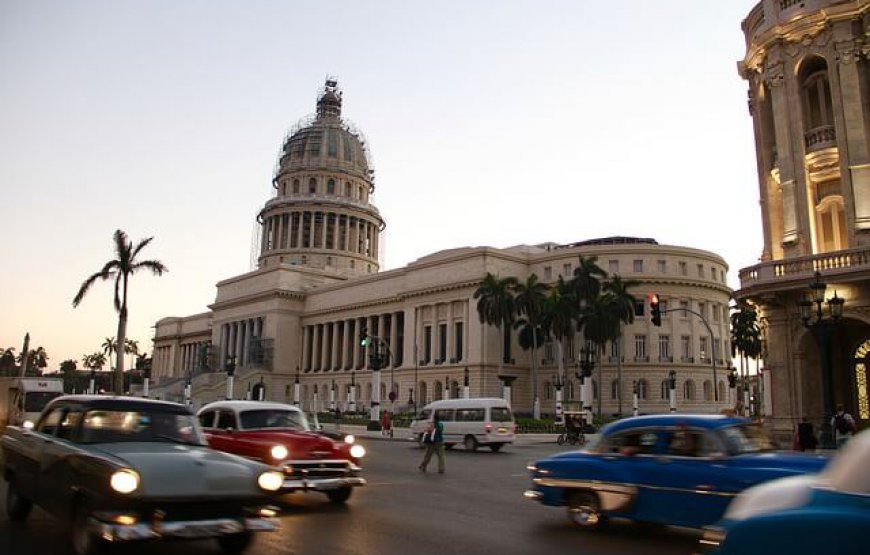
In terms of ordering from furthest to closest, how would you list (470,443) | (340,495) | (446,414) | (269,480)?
1. (446,414)
2. (470,443)
3. (340,495)
4. (269,480)

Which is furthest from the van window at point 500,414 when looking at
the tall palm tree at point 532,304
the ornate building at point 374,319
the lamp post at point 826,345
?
the tall palm tree at point 532,304

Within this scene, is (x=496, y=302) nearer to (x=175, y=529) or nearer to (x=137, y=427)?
(x=137, y=427)

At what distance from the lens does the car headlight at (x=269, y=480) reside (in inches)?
315

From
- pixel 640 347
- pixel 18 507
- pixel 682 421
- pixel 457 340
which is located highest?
pixel 457 340

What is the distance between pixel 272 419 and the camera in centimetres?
1362

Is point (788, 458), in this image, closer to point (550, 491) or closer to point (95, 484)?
point (550, 491)

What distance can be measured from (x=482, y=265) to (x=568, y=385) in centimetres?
1536

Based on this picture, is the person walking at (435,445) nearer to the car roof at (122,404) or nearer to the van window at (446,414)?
the car roof at (122,404)

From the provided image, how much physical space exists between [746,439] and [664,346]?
2646 inches

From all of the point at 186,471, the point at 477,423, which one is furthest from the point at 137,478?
the point at 477,423

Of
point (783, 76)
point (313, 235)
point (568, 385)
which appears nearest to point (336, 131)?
point (313, 235)

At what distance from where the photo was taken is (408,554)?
8.54 m

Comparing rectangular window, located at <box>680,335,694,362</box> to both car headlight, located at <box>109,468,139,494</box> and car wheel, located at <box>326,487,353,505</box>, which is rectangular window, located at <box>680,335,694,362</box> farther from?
car headlight, located at <box>109,468,139,494</box>

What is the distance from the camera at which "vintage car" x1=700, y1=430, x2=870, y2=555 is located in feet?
13.0
